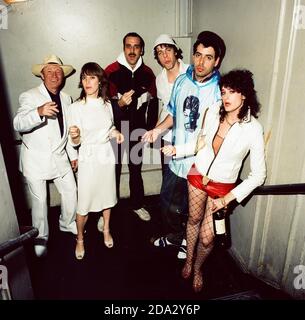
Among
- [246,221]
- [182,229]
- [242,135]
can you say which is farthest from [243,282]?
[242,135]

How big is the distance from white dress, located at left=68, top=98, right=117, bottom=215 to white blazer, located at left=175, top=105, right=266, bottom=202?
1120 mm

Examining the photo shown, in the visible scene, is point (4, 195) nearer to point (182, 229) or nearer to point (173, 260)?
point (173, 260)

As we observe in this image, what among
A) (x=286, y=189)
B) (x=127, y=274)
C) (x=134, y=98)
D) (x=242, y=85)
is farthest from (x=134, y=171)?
(x=286, y=189)

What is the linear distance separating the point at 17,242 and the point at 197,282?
1.97m

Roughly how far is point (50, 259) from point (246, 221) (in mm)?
2377

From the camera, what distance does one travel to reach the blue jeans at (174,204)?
11.4 feet

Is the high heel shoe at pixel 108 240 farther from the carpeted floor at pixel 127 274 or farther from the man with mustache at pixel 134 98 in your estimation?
the man with mustache at pixel 134 98

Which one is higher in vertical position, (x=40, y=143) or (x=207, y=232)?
(x=40, y=143)

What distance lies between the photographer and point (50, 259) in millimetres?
3551

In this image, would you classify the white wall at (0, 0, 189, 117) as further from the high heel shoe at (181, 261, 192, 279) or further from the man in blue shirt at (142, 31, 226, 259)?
the high heel shoe at (181, 261, 192, 279)

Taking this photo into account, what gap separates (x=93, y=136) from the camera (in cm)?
323

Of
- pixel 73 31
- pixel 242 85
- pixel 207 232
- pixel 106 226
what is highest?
pixel 73 31

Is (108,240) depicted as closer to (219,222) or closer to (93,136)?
(93,136)

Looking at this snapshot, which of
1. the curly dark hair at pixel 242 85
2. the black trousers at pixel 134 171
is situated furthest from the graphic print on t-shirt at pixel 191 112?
the black trousers at pixel 134 171
